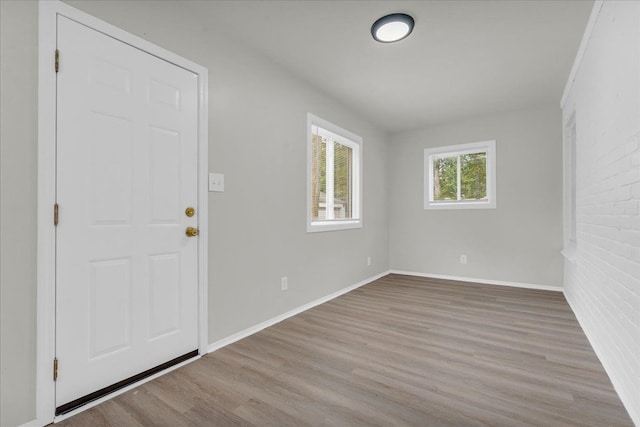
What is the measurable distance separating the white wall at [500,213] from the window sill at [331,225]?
1.30 meters

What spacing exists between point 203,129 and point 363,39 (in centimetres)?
151

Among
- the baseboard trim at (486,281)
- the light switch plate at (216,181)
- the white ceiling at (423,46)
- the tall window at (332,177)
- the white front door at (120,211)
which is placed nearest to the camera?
the white front door at (120,211)

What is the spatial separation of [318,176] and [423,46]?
1.74 meters

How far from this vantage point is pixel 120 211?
1854mm

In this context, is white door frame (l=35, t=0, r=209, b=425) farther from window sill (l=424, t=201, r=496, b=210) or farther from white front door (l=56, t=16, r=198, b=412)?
window sill (l=424, t=201, r=496, b=210)

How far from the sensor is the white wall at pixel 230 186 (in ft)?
4.80

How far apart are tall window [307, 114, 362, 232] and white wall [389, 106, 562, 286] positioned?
120cm

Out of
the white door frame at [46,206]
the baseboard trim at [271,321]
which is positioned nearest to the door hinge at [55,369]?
the white door frame at [46,206]

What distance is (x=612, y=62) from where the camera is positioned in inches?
74.6

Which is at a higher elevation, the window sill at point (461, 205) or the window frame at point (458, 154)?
the window frame at point (458, 154)

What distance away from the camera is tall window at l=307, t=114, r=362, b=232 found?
12.0 ft

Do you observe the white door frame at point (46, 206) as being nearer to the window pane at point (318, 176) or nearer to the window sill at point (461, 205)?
the window pane at point (318, 176)

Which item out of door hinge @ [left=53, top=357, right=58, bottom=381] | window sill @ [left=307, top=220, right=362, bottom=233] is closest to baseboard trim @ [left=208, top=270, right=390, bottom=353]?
window sill @ [left=307, top=220, right=362, bottom=233]

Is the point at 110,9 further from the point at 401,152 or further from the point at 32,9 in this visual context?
the point at 401,152
